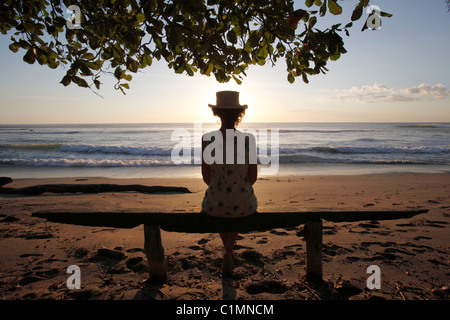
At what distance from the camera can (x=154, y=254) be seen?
301 centimetres

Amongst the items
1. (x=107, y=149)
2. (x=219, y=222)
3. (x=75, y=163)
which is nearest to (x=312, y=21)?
(x=219, y=222)

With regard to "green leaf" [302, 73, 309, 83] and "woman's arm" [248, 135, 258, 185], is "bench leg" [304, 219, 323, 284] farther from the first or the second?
"green leaf" [302, 73, 309, 83]

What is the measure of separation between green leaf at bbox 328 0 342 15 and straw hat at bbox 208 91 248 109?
117 cm

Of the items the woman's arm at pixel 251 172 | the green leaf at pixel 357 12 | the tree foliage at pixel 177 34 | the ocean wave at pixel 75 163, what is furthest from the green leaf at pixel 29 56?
the ocean wave at pixel 75 163

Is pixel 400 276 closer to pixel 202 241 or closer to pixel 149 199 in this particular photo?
pixel 202 241

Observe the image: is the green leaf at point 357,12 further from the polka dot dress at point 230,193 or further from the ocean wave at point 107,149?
the ocean wave at point 107,149

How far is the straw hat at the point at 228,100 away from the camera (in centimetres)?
304

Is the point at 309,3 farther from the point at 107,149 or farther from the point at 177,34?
the point at 107,149

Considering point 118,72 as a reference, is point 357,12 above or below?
above

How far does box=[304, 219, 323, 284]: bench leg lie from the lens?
3.01 m

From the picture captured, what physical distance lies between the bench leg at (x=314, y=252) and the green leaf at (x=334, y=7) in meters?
2.02

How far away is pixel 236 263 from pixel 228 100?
1.98 metres

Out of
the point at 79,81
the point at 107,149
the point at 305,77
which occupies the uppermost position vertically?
the point at 305,77
